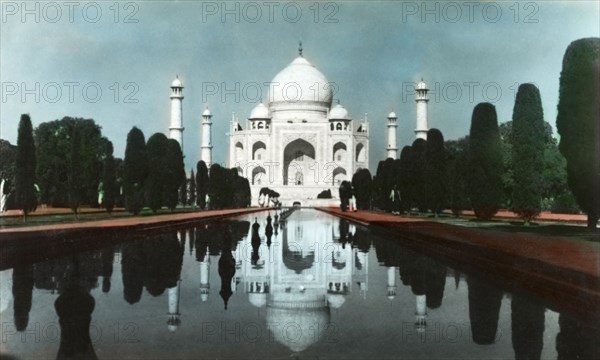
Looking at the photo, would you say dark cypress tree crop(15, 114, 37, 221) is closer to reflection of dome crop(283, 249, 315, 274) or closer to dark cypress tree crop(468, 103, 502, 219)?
reflection of dome crop(283, 249, 315, 274)

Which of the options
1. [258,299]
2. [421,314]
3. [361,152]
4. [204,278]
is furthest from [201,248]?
[361,152]

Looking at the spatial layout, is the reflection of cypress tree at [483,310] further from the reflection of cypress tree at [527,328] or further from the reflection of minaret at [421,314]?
the reflection of minaret at [421,314]

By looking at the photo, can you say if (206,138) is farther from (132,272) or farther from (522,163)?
(132,272)

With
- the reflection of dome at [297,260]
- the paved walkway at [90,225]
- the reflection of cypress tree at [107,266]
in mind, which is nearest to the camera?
the reflection of cypress tree at [107,266]

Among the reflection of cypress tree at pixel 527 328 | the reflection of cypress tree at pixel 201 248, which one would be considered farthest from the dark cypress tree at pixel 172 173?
the reflection of cypress tree at pixel 527 328

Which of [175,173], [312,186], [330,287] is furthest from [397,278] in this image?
[312,186]

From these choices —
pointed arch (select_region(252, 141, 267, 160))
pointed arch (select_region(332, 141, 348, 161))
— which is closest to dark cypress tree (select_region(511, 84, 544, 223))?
pointed arch (select_region(332, 141, 348, 161))

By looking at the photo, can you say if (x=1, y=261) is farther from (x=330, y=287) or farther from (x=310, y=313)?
(x=310, y=313)
